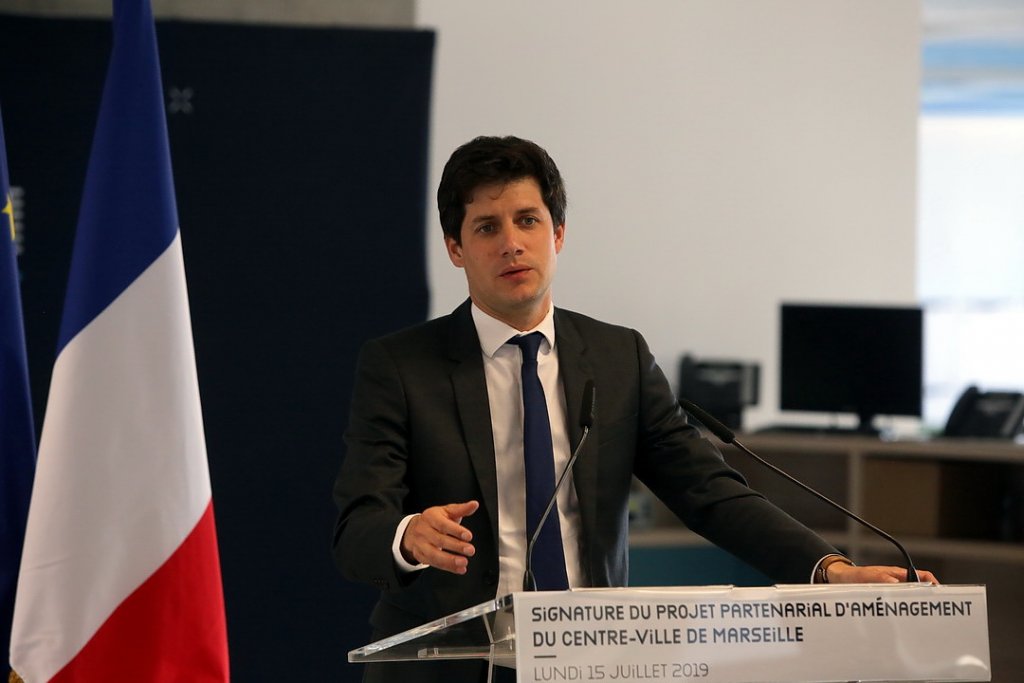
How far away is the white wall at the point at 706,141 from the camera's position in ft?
14.8

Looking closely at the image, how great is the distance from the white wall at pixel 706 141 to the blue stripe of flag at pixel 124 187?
7.01 feet

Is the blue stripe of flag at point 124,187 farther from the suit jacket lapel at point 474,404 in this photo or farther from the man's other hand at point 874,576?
the man's other hand at point 874,576

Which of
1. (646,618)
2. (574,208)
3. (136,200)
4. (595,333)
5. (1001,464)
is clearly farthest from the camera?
(574,208)

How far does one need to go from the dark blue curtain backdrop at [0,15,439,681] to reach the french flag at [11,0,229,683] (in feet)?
5.48

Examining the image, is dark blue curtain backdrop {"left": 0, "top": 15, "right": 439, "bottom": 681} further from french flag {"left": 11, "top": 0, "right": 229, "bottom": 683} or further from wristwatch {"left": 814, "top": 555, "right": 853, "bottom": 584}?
wristwatch {"left": 814, "top": 555, "right": 853, "bottom": 584}

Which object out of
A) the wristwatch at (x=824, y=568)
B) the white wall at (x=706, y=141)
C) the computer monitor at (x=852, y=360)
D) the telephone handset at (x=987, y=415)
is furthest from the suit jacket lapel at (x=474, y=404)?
the telephone handset at (x=987, y=415)

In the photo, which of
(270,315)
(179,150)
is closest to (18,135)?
(179,150)

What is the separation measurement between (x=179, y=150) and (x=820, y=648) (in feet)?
10.1

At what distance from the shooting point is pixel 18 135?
12.8 feet

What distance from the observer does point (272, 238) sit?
13.1 ft

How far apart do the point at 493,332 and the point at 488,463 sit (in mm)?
231

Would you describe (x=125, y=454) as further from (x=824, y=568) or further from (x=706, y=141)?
(x=706, y=141)

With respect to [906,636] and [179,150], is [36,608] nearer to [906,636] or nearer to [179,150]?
[906,636]

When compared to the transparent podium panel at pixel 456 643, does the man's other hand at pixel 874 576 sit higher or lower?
higher
